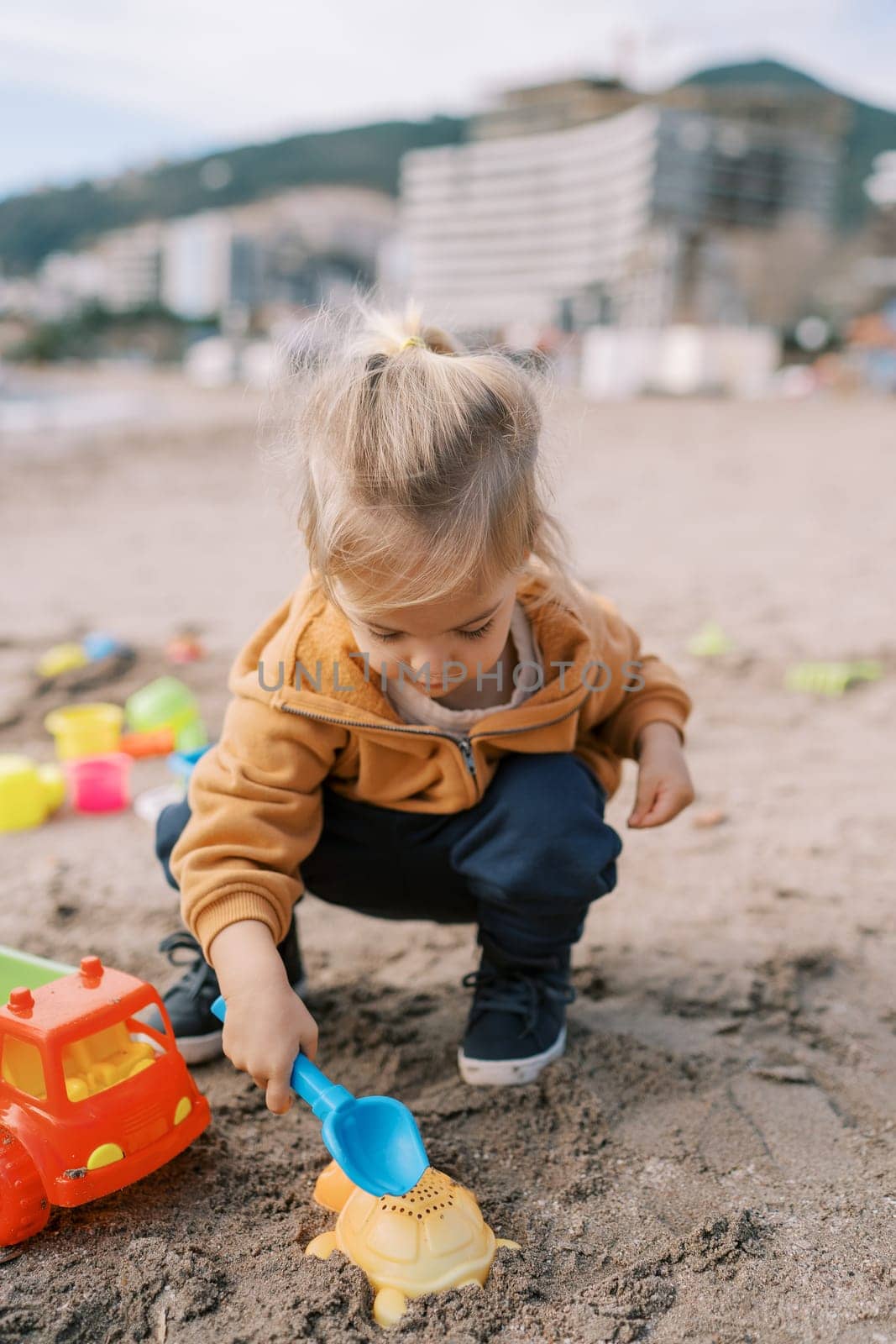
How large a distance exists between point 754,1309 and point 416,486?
2.87 ft

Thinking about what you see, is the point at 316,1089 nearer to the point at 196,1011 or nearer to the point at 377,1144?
the point at 377,1144

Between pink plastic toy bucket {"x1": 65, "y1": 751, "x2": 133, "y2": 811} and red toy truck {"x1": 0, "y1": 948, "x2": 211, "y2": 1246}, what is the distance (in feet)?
3.72

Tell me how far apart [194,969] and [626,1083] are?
23.7 inches

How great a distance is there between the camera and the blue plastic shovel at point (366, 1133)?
1.14 metres

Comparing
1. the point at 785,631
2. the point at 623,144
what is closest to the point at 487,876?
the point at 785,631

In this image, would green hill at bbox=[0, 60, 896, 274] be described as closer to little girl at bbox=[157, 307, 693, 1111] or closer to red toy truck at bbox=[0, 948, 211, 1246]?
little girl at bbox=[157, 307, 693, 1111]

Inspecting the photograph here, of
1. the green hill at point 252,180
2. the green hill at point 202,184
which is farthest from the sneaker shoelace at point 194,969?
the green hill at point 202,184

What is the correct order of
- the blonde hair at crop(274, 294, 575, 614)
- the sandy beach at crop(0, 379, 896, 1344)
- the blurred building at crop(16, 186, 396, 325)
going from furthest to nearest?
the blurred building at crop(16, 186, 396, 325), the blonde hair at crop(274, 294, 575, 614), the sandy beach at crop(0, 379, 896, 1344)

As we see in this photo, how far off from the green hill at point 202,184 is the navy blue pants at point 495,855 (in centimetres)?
11299

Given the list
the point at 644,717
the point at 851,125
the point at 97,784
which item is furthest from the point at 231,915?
the point at 851,125

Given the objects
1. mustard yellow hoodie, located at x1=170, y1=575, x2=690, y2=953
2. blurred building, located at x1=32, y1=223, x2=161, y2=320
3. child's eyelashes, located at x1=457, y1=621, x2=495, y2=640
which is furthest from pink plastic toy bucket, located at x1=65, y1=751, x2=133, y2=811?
blurred building, located at x1=32, y1=223, x2=161, y2=320

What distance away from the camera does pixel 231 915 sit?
4.10ft

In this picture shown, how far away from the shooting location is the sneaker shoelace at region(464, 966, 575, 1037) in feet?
4.79

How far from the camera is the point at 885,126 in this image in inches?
5197
